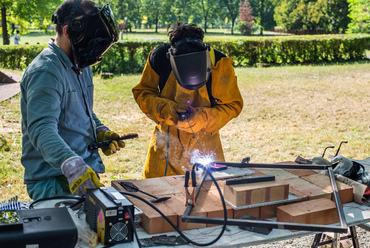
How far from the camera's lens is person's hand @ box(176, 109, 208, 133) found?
3.02m

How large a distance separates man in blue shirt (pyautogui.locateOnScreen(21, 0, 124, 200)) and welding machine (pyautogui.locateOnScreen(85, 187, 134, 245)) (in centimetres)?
12

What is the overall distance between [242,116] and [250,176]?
6.70 metres

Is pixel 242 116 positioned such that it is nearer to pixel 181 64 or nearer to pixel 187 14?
pixel 181 64

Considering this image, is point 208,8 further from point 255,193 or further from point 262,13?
point 255,193

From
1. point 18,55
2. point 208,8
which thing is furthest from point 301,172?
point 208,8

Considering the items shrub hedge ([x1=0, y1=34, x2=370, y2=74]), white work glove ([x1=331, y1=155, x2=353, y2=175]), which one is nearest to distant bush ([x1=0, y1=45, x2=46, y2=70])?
shrub hedge ([x1=0, y1=34, x2=370, y2=74])

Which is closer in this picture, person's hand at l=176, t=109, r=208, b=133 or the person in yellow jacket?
the person in yellow jacket

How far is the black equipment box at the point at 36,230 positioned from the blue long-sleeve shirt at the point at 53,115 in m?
0.31

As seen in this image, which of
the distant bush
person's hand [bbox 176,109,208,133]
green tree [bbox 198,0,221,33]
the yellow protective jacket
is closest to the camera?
person's hand [bbox 176,109,208,133]

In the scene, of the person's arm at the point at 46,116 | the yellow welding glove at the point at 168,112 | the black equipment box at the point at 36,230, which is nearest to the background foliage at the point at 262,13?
the yellow welding glove at the point at 168,112

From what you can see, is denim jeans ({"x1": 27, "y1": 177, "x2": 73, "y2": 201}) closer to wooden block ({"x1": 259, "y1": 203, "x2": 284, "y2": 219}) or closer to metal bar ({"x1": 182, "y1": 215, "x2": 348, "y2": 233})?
metal bar ({"x1": 182, "y1": 215, "x2": 348, "y2": 233})

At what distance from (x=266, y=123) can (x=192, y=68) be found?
585cm

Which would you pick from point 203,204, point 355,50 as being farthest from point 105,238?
point 355,50

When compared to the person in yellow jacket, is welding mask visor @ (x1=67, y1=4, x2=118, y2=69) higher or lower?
higher
